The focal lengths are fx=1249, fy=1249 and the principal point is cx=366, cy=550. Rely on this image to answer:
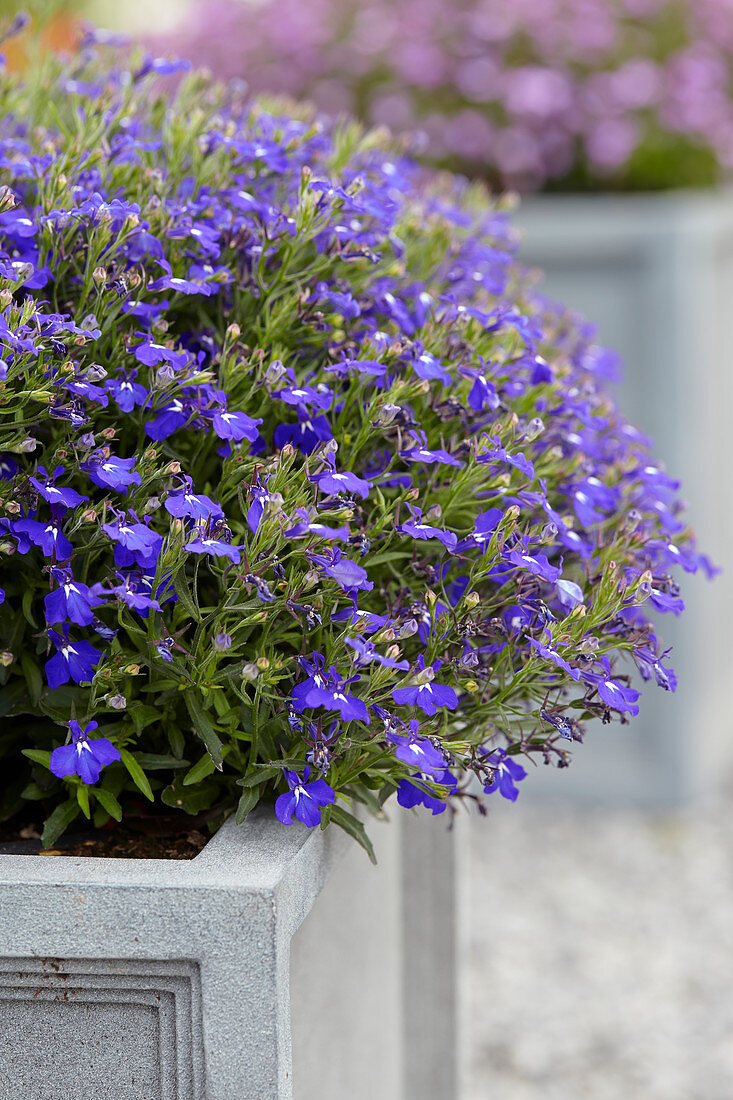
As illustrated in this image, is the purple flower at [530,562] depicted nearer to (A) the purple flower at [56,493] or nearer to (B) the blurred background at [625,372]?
(A) the purple flower at [56,493]

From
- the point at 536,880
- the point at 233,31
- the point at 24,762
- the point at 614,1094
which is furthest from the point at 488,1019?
the point at 233,31

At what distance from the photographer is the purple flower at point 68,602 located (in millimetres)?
1090

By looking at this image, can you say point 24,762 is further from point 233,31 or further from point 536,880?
point 233,31

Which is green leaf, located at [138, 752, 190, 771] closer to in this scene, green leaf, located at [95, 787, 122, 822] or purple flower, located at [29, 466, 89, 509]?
green leaf, located at [95, 787, 122, 822]

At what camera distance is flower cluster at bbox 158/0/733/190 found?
4.40 metres

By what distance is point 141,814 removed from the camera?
1.25 metres

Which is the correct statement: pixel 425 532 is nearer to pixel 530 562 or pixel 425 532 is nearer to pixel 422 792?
pixel 530 562

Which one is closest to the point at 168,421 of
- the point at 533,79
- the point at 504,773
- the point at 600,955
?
the point at 504,773

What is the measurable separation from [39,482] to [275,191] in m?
0.63

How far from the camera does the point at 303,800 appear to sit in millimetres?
1115

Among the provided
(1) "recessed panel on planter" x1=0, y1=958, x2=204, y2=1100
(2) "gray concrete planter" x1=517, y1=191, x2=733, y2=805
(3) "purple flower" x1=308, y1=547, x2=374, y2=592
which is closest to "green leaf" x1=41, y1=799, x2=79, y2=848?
(1) "recessed panel on planter" x1=0, y1=958, x2=204, y2=1100

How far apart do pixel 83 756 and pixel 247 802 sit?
157 mm

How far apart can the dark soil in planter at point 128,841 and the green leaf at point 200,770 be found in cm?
11

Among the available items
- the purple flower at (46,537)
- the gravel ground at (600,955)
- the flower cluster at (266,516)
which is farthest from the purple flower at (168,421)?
the gravel ground at (600,955)
